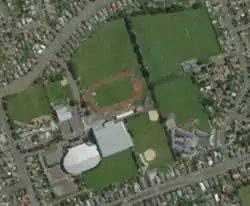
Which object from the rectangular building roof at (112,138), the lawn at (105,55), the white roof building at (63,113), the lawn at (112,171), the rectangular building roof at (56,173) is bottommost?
the lawn at (112,171)

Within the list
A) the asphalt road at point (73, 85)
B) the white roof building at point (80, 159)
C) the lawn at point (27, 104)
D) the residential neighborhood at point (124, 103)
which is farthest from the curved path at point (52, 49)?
the white roof building at point (80, 159)

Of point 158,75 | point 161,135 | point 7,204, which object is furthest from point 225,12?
point 7,204

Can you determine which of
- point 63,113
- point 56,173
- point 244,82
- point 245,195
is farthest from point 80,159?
point 244,82

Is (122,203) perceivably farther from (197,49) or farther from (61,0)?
(61,0)

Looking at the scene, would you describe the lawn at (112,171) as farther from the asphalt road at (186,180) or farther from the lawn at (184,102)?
the lawn at (184,102)

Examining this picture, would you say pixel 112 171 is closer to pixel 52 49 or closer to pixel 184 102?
pixel 184 102

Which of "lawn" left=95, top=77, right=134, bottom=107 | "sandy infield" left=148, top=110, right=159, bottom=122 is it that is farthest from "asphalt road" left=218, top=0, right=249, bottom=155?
"lawn" left=95, top=77, right=134, bottom=107

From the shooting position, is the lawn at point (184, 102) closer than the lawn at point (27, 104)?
No

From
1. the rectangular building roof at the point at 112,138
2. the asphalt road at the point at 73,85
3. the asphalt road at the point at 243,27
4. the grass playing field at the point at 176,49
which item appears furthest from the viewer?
the asphalt road at the point at 243,27
